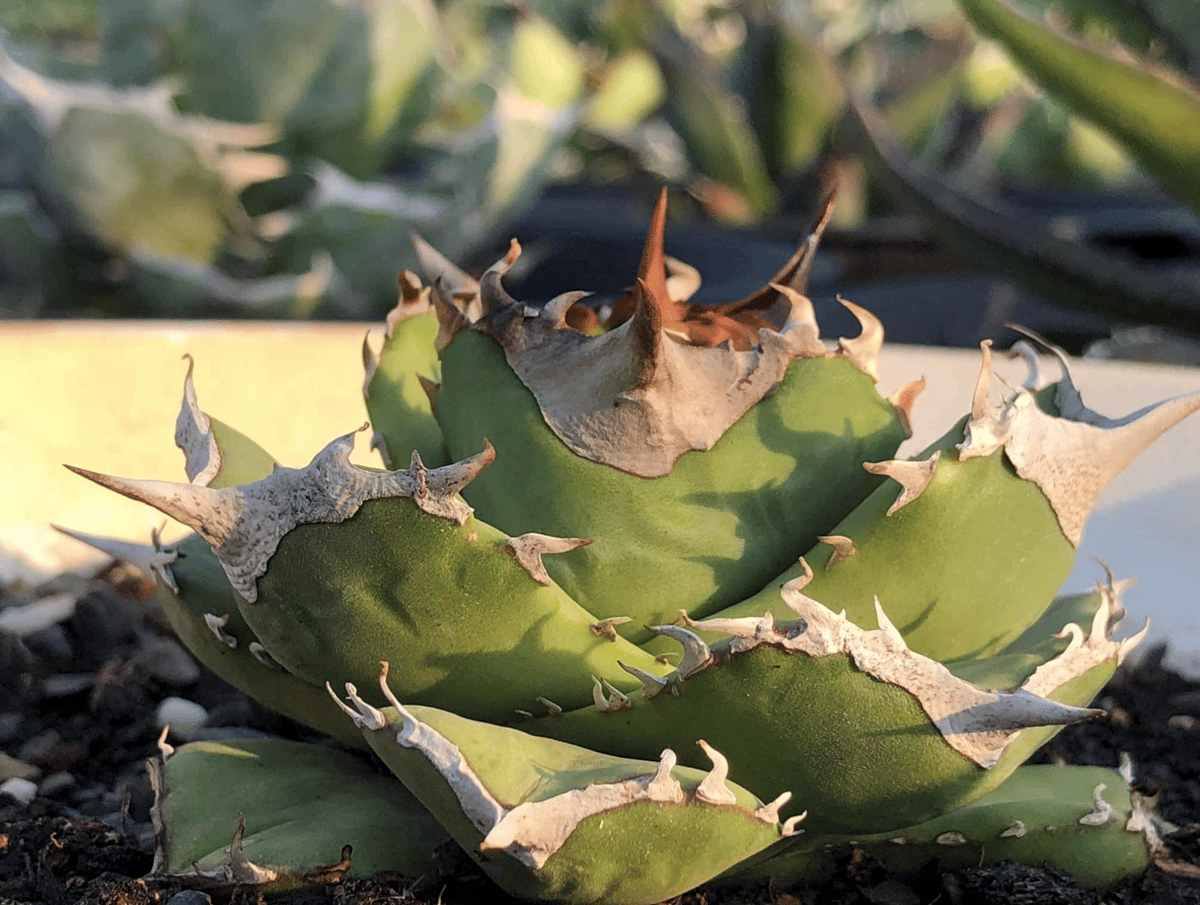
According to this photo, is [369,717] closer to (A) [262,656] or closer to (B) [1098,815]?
(A) [262,656]

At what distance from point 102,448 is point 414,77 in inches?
35.3

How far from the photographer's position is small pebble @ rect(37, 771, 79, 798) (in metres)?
0.76

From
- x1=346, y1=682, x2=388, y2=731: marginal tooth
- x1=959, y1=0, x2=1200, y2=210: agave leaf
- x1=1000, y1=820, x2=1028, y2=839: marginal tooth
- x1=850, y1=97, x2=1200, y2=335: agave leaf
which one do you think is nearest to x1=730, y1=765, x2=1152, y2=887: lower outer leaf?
x1=1000, y1=820, x2=1028, y2=839: marginal tooth

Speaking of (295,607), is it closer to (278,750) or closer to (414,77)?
(278,750)

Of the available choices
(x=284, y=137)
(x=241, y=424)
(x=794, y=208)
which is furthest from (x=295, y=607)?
(x=794, y=208)

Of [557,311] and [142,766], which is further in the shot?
[142,766]

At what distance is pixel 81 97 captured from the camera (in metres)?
1.56

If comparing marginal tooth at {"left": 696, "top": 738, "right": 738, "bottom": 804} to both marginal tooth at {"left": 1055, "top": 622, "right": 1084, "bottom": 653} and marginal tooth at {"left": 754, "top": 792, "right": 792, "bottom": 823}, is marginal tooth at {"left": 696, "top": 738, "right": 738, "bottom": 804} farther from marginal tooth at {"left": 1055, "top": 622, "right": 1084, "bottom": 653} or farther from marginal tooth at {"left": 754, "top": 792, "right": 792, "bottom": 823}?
marginal tooth at {"left": 1055, "top": 622, "right": 1084, "bottom": 653}

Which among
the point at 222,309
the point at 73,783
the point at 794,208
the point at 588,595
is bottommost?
the point at 794,208

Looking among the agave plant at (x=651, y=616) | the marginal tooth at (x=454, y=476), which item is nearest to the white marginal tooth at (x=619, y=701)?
the agave plant at (x=651, y=616)

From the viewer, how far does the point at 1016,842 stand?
0.61m

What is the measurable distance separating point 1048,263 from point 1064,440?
1.12 meters

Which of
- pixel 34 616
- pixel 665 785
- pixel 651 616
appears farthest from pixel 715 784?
pixel 34 616

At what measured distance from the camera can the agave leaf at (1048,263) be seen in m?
1.59
